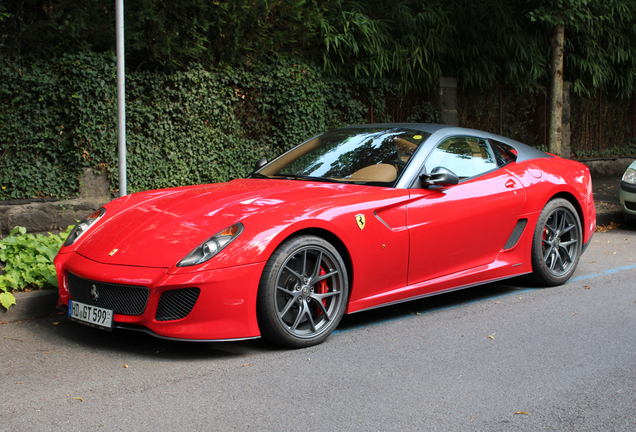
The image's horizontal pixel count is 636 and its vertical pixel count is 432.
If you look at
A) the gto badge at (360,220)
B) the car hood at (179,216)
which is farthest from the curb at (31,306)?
the gto badge at (360,220)

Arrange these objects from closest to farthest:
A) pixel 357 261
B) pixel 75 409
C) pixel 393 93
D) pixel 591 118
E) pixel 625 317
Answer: pixel 75 409 → pixel 357 261 → pixel 625 317 → pixel 393 93 → pixel 591 118

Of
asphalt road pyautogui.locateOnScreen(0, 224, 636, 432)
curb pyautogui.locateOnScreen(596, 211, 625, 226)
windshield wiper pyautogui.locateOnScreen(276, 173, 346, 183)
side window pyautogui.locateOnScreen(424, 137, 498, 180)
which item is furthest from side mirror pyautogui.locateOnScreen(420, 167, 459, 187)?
curb pyautogui.locateOnScreen(596, 211, 625, 226)

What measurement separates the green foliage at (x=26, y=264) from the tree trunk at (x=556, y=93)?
864cm

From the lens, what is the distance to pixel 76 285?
12.5 ft

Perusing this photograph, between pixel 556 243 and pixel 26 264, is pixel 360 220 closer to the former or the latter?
pixel 556 243

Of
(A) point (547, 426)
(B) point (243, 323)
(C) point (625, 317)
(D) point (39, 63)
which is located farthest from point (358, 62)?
(A) point (547, 426)

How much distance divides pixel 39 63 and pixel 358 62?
531cm

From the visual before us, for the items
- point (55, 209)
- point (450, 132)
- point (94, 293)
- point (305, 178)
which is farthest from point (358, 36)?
point (94, 293)

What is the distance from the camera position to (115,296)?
356 centimetres

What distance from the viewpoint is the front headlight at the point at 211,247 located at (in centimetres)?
346

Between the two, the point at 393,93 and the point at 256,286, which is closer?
the point at 256,286

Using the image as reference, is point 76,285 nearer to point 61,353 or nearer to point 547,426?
point 61,353

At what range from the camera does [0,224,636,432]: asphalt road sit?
2816mm

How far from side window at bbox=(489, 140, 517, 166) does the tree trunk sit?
616cm
